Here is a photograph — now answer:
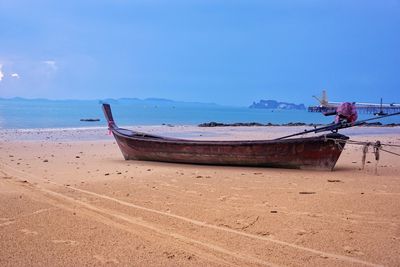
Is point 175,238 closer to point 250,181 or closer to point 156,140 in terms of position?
point 250,181

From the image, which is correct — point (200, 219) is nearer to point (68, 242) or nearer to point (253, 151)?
point (68, 242)

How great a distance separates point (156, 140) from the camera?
11000mm

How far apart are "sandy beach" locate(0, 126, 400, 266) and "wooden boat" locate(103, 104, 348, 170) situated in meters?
0.42

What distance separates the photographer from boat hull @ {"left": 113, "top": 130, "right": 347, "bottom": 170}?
355 inches

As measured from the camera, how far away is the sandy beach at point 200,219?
12.7 feet

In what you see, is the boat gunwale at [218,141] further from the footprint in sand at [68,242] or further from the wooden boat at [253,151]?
the footprint in sand at [68,242]

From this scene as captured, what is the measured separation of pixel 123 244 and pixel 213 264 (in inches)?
39.6

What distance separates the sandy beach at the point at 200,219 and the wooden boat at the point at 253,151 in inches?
16.7

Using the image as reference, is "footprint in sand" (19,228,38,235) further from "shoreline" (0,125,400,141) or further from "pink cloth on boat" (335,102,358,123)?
"shoreline" (0,125,400,141)

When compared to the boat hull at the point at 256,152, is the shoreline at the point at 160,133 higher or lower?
higher

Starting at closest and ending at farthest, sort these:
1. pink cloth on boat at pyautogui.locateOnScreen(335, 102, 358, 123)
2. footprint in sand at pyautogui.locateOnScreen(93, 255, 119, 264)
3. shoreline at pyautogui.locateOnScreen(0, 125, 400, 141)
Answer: footprint in sand at pyautogui.locateOnScreen(93, 255, 119, 264) < pink cloth on boat at pyautogui.locateOnScreen(335, 102, 358, 123) < shoreline at pyautogui.locateOnScreen(0, 125, 400, 141)

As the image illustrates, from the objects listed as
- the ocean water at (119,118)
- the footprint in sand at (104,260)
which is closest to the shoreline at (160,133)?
the ocean water at (119,118)

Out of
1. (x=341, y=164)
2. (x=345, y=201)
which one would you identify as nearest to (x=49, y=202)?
(x=345, y=201)

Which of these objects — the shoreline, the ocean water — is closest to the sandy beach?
the shoreline
